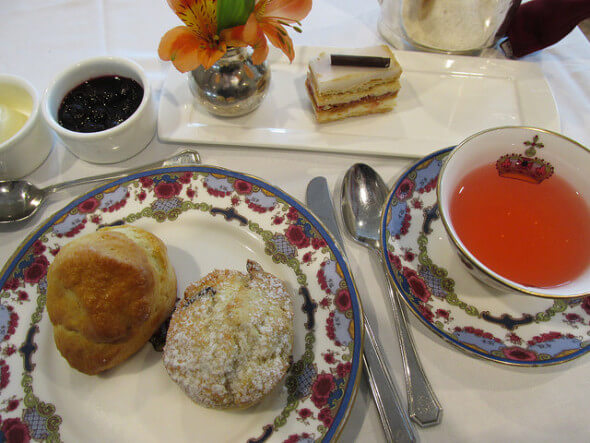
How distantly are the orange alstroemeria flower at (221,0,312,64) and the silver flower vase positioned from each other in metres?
0.25

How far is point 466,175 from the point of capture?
1209 mm

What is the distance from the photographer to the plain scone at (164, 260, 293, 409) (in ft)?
3.34

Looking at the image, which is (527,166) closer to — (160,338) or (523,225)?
(523,225)

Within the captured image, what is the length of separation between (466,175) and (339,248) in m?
0.46

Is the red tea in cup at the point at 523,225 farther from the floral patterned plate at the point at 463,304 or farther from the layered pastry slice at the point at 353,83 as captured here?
the layered pastry slice at the point at 353,83

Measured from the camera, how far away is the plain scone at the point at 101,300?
107 centimetres

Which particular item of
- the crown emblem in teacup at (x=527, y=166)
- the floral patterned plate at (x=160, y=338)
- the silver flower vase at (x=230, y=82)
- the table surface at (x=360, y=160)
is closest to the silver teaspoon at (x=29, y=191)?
the table surface at (x=360, y=160)

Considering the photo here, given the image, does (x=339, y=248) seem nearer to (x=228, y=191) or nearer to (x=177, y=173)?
(x=228, y=191)

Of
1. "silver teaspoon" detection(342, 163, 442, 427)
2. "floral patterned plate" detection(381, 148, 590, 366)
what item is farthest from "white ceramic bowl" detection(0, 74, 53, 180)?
"floral patterned plate" detection(381, 148, 590, 366)

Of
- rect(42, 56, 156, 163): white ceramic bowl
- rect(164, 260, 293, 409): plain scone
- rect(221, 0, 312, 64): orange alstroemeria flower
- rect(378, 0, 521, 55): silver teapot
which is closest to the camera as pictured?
rect(164, 260, 293, 409): plain scone

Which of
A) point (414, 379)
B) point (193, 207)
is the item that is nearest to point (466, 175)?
point (414, 379)

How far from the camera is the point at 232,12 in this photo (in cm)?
123

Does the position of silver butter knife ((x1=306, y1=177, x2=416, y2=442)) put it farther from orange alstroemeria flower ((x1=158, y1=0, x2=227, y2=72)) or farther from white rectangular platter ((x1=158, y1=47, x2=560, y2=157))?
orange alstroemeria flower ((x1=158, y1=0, x2=227, y2=72))

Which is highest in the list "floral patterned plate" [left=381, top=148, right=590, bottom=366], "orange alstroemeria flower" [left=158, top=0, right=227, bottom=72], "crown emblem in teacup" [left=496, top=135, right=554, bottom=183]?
"orange alstroemeria flower" [left=158, top=0, right=227, bottom=72]
